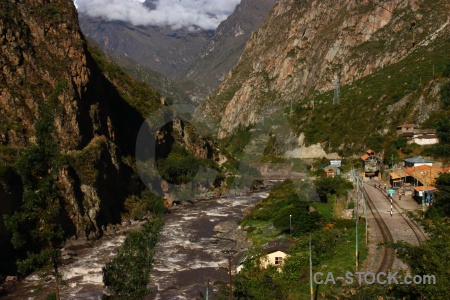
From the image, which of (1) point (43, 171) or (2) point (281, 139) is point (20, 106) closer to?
(1) point (43, 171)

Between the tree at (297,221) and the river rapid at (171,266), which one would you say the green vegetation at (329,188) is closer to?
the tree at (297,221)

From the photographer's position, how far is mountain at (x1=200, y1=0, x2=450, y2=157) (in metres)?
90.9

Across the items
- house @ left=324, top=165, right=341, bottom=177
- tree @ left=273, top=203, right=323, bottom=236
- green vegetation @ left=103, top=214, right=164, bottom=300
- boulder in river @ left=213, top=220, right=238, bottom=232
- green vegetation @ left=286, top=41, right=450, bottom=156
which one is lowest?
boulder in river @ left=213, top=220, right=238, bottom=232

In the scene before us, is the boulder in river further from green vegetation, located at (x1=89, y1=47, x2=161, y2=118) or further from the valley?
green vegetation, located at (x1=89, y1=47, x2=161, y2=118)

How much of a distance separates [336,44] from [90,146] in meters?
126

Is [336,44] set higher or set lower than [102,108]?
higher

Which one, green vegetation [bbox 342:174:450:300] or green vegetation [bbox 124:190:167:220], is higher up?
green vegetation [bbox 342:174:450:300]

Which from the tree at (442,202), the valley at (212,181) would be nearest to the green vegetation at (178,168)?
the valley at (212,181)

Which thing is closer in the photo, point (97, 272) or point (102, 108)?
point (97, 272)

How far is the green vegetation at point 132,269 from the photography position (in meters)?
18.5

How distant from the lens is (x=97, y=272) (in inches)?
A: 1559

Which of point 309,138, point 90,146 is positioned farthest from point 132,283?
point 309,138

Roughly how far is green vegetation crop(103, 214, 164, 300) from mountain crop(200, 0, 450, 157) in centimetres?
6504

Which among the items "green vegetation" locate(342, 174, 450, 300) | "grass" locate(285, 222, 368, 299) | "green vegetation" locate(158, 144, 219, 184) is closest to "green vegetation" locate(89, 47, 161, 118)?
"green vegetation" locate(158, 144, 219, 184)
